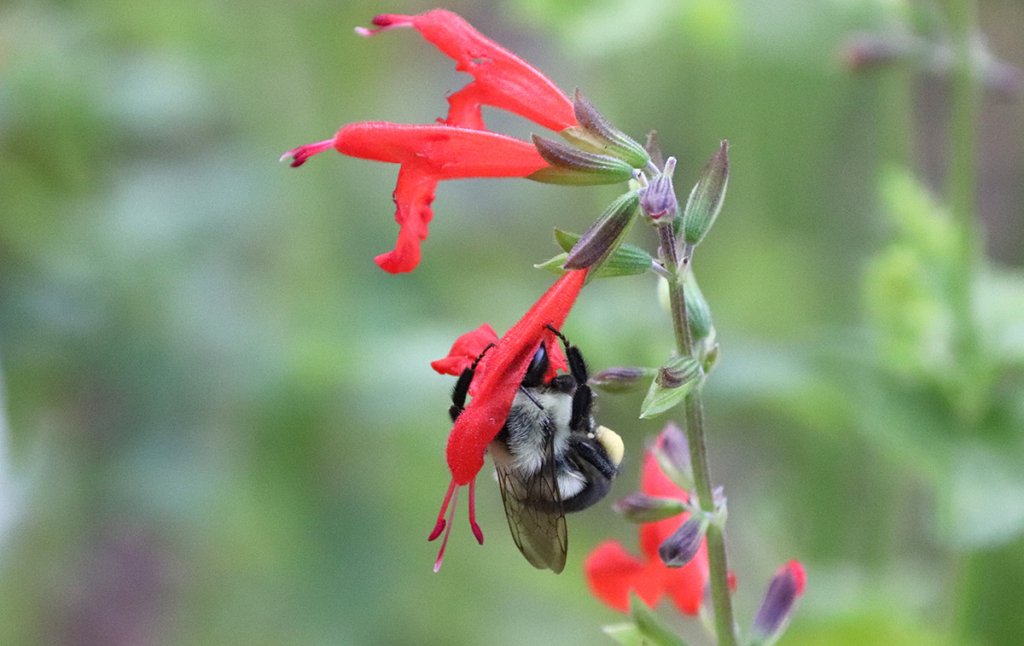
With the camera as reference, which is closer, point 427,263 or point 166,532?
point 427,263

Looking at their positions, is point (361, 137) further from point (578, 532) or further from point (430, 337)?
point (578, 532)

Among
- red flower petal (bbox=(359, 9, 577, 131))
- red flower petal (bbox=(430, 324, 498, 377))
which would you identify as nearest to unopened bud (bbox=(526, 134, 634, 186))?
red flower petal (bbox=(359, 9, 577, 131))

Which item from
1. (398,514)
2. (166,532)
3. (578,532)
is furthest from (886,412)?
(166,532)

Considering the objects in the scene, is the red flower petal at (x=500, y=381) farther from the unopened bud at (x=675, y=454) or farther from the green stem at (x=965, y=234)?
the green stem at (x=965, y=234)

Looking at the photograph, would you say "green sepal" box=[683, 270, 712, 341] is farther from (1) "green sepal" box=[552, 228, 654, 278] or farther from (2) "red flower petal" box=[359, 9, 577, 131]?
(2) "red flower petal" box=[359, 9, 577, 131]

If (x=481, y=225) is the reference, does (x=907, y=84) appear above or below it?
above

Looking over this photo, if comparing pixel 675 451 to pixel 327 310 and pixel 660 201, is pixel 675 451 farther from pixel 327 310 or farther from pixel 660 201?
pixel 327 310
